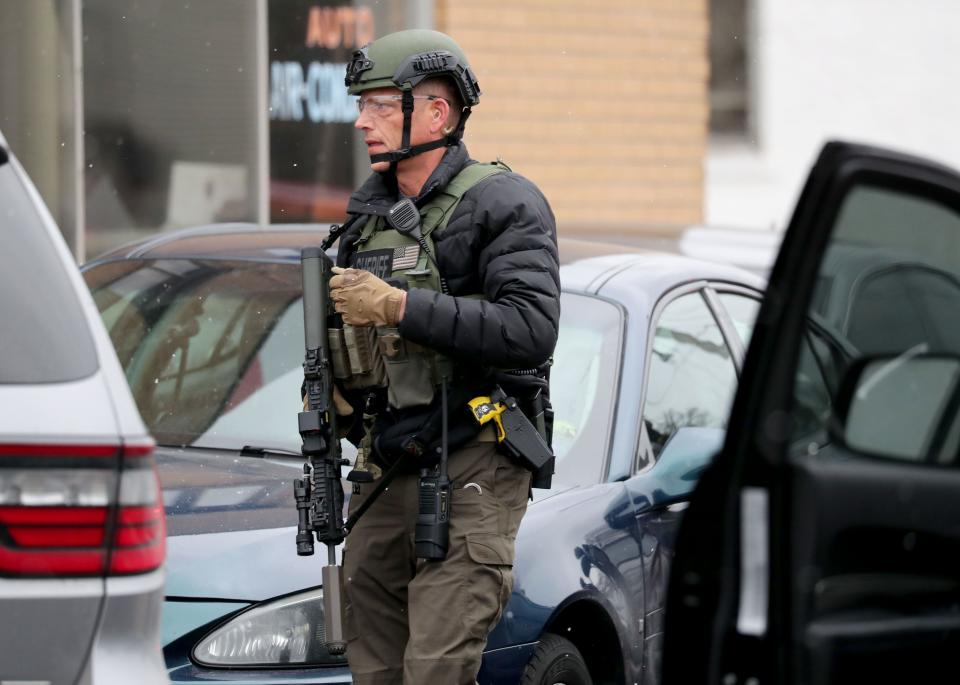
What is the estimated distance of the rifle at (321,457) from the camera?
3535 millimetres

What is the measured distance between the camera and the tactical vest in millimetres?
3646

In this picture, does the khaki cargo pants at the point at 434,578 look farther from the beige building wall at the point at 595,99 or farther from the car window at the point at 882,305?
the beige building wall at the point at 595,99

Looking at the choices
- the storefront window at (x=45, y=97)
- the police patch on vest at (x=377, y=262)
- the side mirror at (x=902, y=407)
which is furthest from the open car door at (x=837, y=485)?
the storefront window at (x=45, y=97)

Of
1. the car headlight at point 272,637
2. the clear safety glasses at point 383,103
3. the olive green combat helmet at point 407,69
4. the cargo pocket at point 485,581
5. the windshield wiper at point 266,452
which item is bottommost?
the car headlight at point 272,637

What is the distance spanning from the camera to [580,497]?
417 centimetres

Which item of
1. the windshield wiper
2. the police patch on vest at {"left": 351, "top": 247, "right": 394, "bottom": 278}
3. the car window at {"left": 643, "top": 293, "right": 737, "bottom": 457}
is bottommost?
the windshield wiper

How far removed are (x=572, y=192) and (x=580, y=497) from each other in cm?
608

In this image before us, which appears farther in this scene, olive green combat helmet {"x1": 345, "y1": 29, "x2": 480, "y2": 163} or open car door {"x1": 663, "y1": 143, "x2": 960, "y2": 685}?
olive green combat helmet {"x1": 345, "y1": 29, "x2": 480, "y2": 163}

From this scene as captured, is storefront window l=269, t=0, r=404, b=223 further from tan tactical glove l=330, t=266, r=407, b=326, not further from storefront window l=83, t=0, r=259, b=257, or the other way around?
tan tactical glove l=330, t=266, r=407, b=326

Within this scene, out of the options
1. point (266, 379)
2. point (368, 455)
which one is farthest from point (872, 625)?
point (266, 379)

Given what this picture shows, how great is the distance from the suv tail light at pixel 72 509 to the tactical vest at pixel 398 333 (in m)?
1.10

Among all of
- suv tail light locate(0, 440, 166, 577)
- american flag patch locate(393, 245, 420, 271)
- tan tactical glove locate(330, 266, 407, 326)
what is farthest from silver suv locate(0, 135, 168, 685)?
american flag patch locate(393, 245, 420, 271)

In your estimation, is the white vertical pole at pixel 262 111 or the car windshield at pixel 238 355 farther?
the white vertical pole at pixel 262 111

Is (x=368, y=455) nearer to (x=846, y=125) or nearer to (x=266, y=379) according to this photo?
(x=266, y=379)
